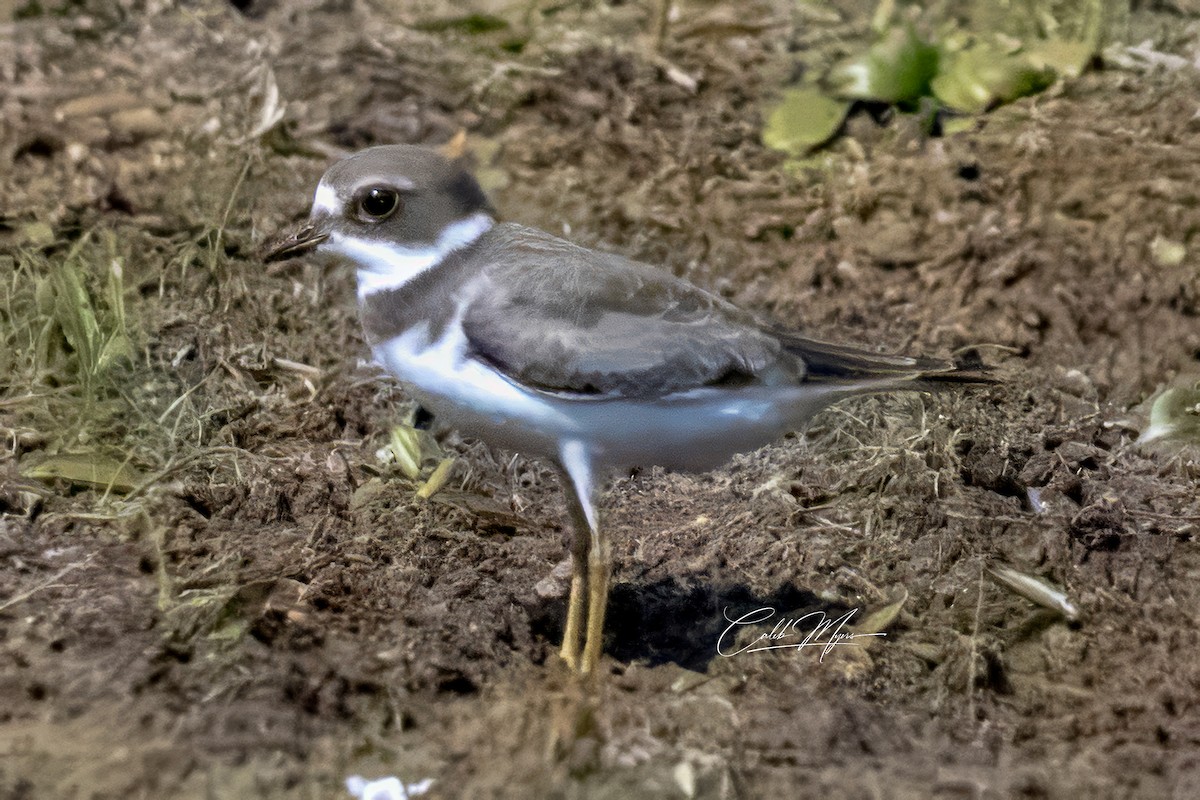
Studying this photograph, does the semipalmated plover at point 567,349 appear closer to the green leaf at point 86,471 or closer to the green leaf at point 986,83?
the green leaf at point 86,471

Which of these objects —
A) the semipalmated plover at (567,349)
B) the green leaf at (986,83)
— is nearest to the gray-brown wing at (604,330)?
the semipalmated plover at (567,349)

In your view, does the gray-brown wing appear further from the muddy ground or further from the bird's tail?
the muddy ground

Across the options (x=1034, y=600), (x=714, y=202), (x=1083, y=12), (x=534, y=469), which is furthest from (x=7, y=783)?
(x=1083, y=12)

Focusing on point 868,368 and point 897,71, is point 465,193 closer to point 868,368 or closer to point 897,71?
point 868,368

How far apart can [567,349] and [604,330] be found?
125 millimetres

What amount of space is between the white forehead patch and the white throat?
0.08 meters

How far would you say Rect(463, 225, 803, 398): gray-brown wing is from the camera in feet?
10.5

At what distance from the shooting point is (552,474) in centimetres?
425

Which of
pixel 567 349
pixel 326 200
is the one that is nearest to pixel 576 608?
pixel 567 349

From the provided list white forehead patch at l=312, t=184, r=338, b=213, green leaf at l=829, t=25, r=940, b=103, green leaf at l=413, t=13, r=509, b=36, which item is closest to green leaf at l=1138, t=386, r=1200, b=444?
green leaf at l=829, t=25, r=940, b=103

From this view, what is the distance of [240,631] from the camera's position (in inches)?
134

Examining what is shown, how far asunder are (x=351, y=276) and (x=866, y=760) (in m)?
3.00

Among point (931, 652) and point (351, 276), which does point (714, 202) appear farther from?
point (931, 652)

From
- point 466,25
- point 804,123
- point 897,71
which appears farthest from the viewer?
point 466,25
